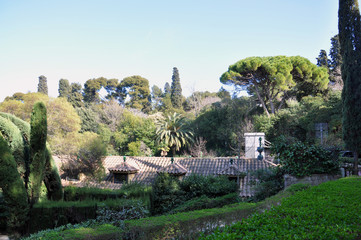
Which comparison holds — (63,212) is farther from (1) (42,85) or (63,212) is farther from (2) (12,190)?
(1) (42,85)

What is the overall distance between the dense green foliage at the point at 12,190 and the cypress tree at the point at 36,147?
1.94ft

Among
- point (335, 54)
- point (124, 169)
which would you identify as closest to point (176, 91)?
point (335, 54)

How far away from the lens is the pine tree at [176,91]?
41.1 m

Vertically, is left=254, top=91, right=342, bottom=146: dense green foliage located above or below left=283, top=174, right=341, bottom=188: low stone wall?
above

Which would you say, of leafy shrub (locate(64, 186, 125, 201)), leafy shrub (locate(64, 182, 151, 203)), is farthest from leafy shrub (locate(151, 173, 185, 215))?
leafy shrub (locate(64, 186, 125, 201))

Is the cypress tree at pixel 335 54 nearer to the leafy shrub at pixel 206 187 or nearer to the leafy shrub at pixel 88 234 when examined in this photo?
the leafy shrub at pixel 206 187

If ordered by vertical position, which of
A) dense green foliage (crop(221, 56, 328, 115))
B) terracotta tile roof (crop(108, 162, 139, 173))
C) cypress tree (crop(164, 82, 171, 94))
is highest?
cypress tree (crop(164, 82, 171, 94))

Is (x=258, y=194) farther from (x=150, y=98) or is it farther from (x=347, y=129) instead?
(x=150, y=98)

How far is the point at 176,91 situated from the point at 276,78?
19.2 meters

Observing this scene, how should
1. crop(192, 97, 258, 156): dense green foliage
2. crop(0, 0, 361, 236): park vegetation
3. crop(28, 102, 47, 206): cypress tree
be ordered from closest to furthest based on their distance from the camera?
crop(0, 0, 361, 236): park vegetation < crop(28, 102, 47, 206): cypress tree < crop(192, 97, 258, 156): dense green foliage

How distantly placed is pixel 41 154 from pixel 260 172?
867 cm

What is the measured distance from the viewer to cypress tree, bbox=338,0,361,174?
432 inches

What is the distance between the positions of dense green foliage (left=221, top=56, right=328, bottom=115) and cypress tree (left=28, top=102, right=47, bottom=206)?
793 inches

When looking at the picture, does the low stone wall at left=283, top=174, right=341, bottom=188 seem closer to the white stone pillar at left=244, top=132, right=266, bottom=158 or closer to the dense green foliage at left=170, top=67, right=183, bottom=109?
the white stone pillar at left=244, top=132, right=266, bottom=158
